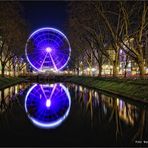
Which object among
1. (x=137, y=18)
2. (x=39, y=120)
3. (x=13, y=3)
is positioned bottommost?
(x=39, y=120)

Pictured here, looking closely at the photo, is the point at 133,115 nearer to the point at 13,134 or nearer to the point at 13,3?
the point at 13,134

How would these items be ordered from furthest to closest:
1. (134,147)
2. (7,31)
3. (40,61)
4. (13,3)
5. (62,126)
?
(40,61) < (7,31) < (13,3) < (62,126) < (134,147)

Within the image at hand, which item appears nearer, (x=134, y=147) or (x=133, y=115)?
(x=134, y=147)

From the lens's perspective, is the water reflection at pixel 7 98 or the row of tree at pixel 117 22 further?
the row of tree at pixel 117 22

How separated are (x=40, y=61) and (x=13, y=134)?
116m

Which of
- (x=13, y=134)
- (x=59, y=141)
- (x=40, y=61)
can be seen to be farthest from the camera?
(x=40, y=61)

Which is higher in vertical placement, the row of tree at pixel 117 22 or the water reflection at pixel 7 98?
the row of tree at pixel 117 22

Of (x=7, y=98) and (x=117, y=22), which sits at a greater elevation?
(x=117, y=22)

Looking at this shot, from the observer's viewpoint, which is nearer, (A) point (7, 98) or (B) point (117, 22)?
(A) point (7, 98)

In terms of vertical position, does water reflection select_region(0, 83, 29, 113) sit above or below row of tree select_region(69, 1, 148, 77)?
below

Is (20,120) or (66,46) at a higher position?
(66,46)

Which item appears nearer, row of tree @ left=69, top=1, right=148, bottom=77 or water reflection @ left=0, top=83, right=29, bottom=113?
water reflection @ left=0, top=83, right=29, bottom=113

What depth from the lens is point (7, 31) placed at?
67375 mm

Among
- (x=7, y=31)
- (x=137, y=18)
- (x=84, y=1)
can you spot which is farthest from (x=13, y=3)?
(x=137, y=18)
